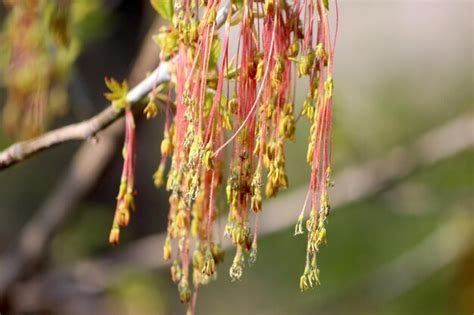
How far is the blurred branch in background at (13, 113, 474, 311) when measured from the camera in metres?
2.60

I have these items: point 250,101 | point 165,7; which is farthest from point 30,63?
point 250,101

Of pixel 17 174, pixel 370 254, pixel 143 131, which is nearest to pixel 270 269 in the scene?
pixel 370 254

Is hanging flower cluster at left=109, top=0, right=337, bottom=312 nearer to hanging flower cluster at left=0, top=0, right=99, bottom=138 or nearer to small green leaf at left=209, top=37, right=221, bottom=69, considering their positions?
small green leaf at left=209, top=37, right=221, bottom=69

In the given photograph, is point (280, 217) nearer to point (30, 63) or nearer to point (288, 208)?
point (288, 208)

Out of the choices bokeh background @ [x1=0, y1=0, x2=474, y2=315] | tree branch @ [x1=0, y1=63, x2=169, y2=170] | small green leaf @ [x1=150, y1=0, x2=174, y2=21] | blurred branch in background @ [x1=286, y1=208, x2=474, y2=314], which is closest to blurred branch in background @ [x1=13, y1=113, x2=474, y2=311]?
bokeh background @ [x1=0, y1=0, x2=474, y2=315]

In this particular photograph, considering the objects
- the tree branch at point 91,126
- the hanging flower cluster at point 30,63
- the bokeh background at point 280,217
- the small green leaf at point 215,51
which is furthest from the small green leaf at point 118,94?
the bokeh background at point 280,217

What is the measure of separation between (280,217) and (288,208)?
0.12 ft

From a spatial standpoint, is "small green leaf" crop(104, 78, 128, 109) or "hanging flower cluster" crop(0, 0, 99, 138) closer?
"small green leaf" crop(104, 78, 128, 109)

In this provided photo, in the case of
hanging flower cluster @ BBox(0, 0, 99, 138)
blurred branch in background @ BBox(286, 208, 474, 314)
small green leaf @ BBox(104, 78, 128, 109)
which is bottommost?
blurred branch in background @ BBox(286, 208, 474, 314)

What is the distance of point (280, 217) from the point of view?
264 cm

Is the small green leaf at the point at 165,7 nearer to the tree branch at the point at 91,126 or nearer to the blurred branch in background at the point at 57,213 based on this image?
the tree branch at the point at 91,126

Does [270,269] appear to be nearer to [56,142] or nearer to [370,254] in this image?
[370,254]

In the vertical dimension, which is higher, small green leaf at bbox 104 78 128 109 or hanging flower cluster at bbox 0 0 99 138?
small green leaf at bbox 104 78 128 109

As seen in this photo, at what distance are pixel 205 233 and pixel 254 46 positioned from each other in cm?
27
